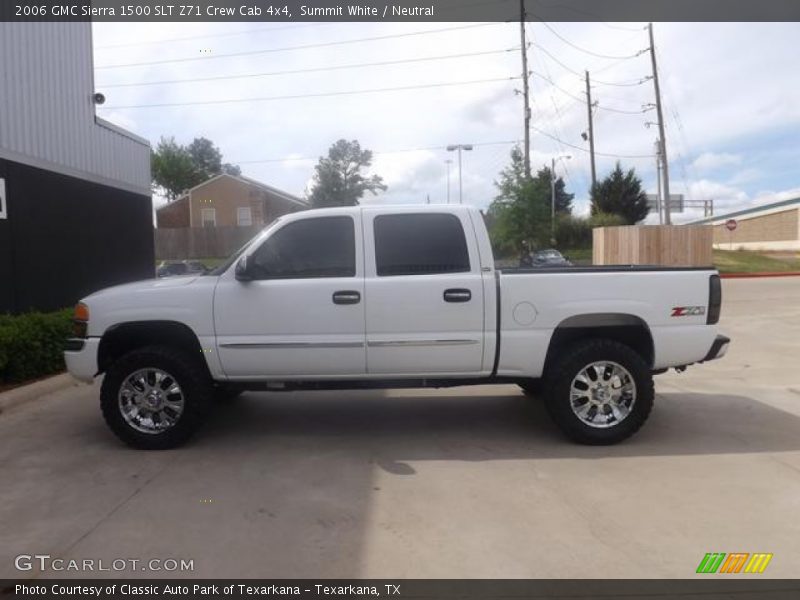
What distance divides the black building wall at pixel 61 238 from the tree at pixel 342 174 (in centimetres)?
4306

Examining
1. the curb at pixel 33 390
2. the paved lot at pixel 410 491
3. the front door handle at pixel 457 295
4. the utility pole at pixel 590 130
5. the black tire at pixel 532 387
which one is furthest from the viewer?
the utility pole at pixel 590 130

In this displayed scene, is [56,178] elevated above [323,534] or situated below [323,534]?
above

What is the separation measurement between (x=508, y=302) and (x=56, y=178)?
26.0ft

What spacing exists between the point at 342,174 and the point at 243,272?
54.6 m

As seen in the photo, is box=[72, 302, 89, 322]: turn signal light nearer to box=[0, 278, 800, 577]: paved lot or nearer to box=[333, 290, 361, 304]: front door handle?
box=[0, 278, 800, 577]: paved lot

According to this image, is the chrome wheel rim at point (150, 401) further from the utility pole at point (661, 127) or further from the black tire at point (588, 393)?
the utility pole at point (661, 127)

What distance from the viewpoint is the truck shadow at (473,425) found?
561cm

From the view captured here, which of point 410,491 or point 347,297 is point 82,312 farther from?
point 410,491

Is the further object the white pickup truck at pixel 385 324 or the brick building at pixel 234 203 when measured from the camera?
the brick building at pixel 234 203

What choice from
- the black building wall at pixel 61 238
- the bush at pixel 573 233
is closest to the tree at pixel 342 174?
the bush at pixel 573 233

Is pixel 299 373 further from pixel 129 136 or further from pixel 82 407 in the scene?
pixel 129 136

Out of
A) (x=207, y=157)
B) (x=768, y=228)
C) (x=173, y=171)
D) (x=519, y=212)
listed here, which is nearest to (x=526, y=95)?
(x=519, y=212)

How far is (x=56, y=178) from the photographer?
404 inches

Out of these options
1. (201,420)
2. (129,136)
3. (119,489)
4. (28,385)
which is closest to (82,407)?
(28,385)
